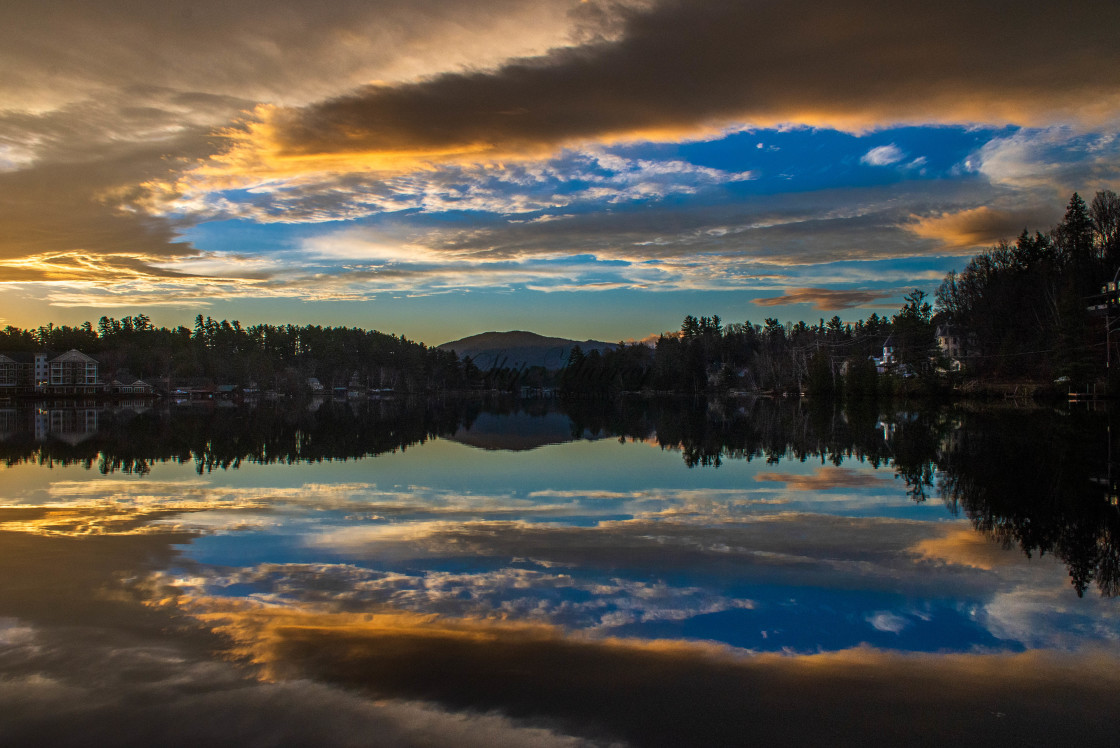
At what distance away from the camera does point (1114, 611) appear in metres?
7.17

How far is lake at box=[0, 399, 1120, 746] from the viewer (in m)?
4.84

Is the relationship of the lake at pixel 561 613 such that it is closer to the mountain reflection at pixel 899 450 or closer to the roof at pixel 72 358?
the mountain reflection at pixel 899 450

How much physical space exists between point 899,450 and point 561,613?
65.3 feet

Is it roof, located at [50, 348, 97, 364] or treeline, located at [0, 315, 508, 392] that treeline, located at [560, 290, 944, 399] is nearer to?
treeline, located at [0, 315, 508, 392]

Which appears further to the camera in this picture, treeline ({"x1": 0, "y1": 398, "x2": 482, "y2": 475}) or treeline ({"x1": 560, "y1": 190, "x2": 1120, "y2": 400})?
treeline ({"x1": 560, "y1": 190, "x2": 1120, "y2": 400})

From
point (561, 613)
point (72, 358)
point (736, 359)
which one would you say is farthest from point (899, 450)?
point (736, 359)

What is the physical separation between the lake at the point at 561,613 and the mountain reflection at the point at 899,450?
0.19m

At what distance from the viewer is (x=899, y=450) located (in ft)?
76.7

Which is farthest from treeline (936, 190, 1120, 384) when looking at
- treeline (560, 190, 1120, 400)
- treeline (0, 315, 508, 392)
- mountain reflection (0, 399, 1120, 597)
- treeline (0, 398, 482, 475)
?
treeline (0, 315, 508, 392)

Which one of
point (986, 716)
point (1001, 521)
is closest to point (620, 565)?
point (986, 716)

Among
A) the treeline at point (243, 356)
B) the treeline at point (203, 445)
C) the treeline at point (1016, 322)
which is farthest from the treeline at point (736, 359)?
the treeline at point (203, 445)

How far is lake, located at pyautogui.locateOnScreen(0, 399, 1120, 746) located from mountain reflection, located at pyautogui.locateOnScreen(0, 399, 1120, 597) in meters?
0.19

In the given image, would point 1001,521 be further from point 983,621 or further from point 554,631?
point 554,631

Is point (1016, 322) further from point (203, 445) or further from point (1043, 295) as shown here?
point (203, 445)
